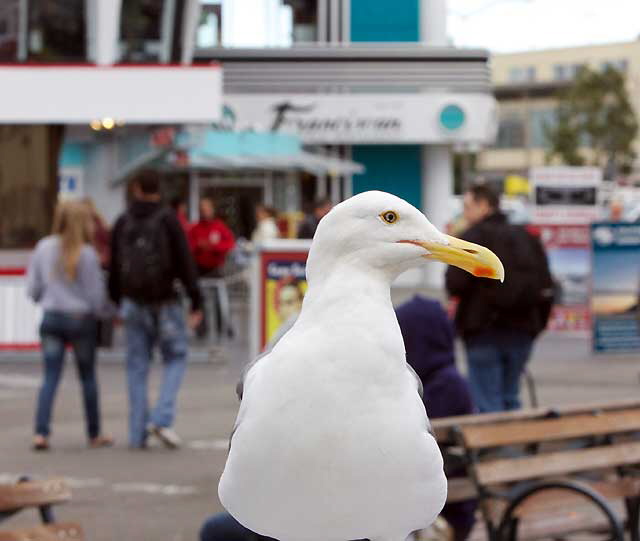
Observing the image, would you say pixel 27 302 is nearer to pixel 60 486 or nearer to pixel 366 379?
pixel 60 486

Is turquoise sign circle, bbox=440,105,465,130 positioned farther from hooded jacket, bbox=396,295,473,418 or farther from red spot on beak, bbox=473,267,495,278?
red spot on beak, bbox=473,267,495,278

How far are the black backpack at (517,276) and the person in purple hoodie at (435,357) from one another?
225cm

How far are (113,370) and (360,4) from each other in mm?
14814

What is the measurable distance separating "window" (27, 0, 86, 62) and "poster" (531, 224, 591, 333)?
6.79m

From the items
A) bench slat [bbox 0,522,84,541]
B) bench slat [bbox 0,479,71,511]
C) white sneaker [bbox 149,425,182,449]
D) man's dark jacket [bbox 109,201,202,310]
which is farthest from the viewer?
white sneaker [bbox 149,425,182,449]

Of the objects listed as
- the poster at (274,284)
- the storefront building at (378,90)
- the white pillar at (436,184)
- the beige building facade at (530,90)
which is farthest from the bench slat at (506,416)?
the beige building facade at (530,90)

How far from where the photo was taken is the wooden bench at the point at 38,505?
4984mm

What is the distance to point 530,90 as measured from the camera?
84375mm

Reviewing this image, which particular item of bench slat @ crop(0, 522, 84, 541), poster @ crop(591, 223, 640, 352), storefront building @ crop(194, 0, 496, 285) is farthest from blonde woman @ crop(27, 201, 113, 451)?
storefront building @ crop(194, 0, 496, 285)

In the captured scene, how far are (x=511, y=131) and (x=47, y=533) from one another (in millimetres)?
83774

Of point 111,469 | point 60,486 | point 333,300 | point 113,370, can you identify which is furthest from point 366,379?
point 113,370

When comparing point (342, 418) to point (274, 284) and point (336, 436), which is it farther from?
point (274, 284)

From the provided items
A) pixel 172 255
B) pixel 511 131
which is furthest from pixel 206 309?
pixel 511 131

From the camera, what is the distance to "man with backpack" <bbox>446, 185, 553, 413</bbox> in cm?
806
